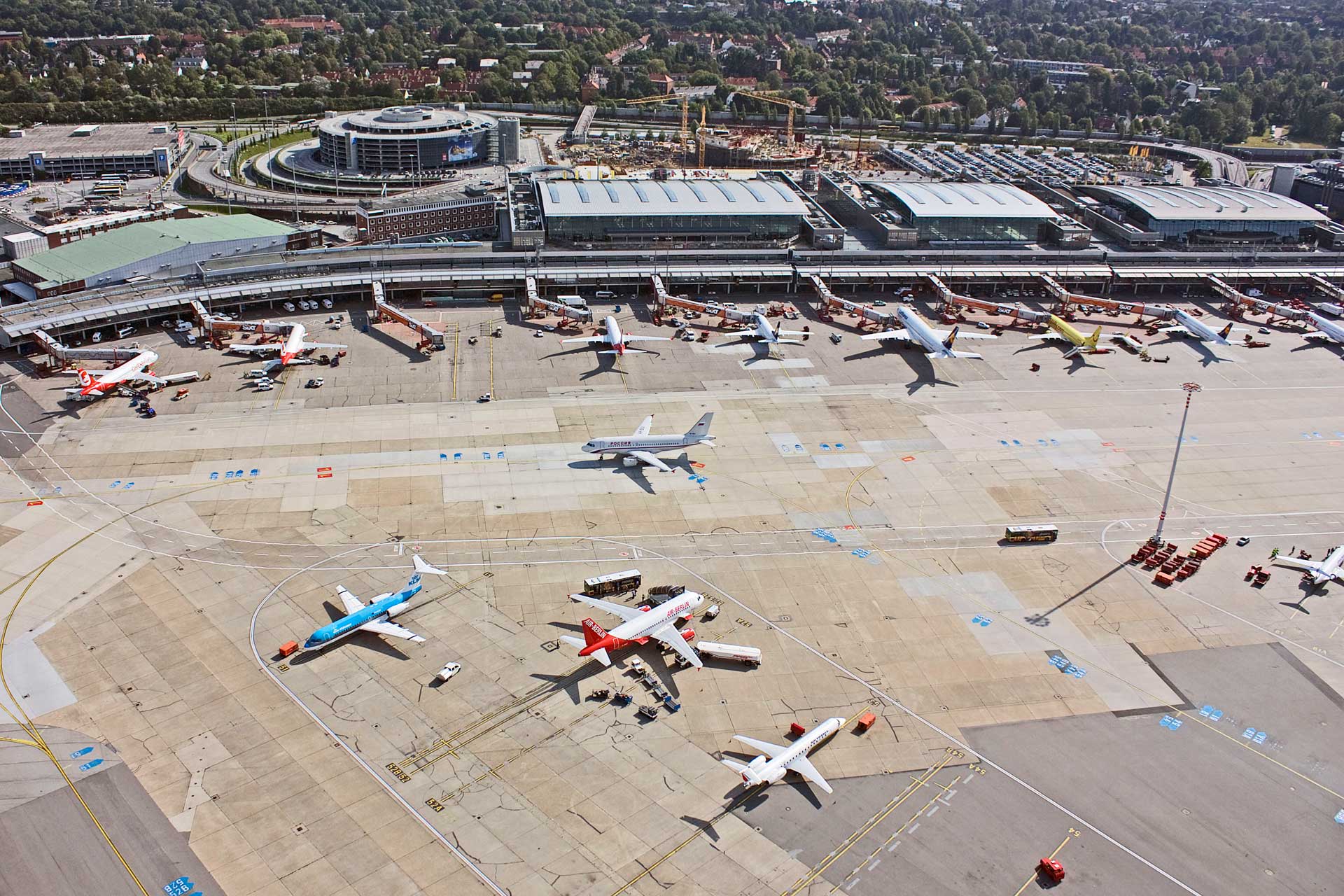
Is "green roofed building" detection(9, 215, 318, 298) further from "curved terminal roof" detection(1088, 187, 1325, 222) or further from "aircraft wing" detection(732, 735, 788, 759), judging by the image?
"curved terminal roof" detection(1088, 187, 1325, 222)

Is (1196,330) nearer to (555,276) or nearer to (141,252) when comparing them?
(555,276)

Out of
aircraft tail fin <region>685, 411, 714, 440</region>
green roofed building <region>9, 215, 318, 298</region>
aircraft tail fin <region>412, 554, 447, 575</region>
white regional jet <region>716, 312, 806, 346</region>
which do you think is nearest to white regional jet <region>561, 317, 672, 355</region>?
white regional jet <region>716, 312, 806, 346</region>

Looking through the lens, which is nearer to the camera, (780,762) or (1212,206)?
(780,762)

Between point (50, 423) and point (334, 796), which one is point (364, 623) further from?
point (50, 423)

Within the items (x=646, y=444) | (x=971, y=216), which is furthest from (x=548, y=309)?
(x=971, y=216)

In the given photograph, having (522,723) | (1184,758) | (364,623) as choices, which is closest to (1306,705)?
(1184,758)

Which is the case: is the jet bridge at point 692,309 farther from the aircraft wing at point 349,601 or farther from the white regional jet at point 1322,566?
the white regional jet at point 1322,566
